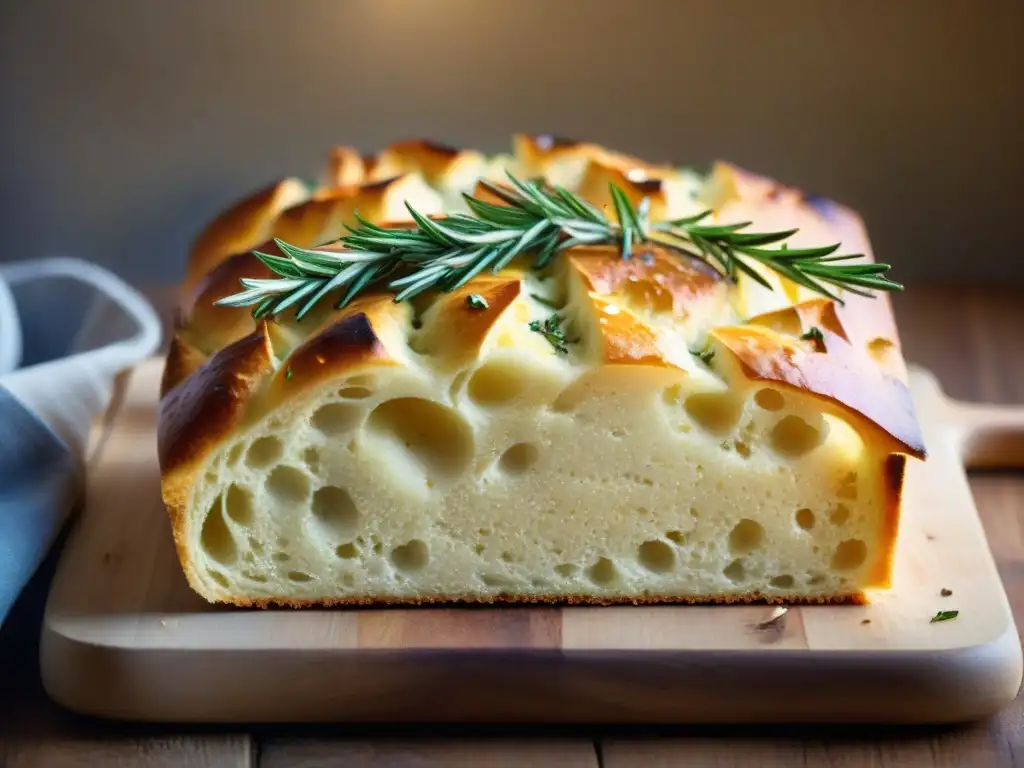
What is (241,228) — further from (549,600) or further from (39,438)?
(549,600)

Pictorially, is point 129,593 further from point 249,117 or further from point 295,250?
point 249,117

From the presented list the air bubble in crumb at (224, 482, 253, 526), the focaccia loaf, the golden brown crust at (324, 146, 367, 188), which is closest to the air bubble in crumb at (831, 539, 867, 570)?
the focaccia loaf

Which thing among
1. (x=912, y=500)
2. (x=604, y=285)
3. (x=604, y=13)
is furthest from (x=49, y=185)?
(x=912, y=500)

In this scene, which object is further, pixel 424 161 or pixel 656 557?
pixel 424 161

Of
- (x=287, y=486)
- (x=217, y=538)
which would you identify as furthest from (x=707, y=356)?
(x=217, y=538)

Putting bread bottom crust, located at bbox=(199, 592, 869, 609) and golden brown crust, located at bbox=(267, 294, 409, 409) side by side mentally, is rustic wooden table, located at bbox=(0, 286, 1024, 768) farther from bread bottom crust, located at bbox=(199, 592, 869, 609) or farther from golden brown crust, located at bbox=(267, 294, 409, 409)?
golden brown crust, located at bbox=(267, 294, 409, 409)
